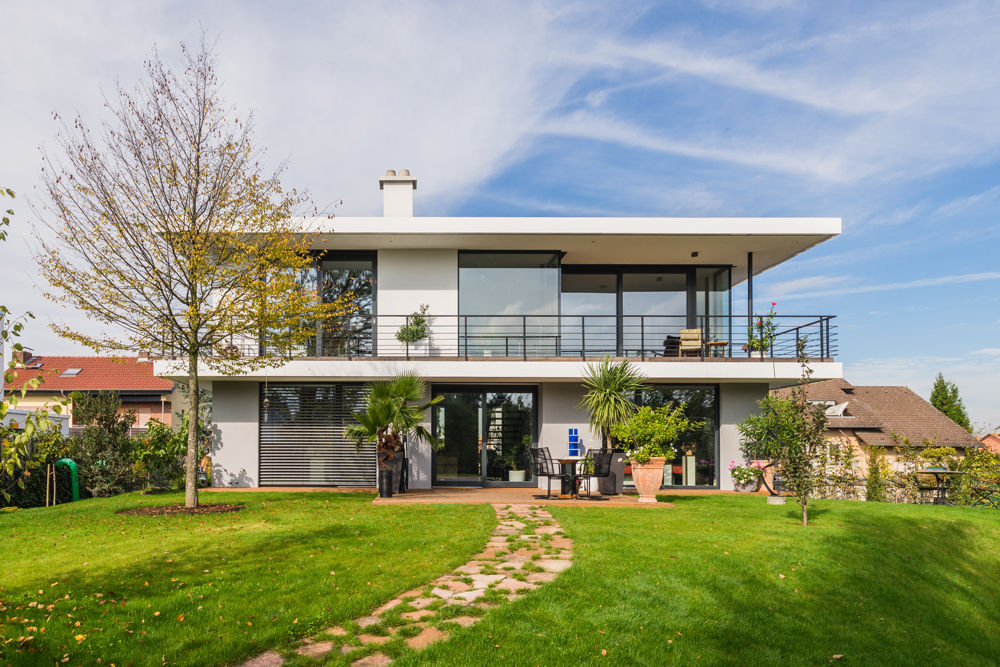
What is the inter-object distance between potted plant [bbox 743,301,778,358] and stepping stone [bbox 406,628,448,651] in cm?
1239

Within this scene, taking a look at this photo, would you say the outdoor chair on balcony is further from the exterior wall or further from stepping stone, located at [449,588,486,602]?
stepping stone, located at [449,588,486,602]

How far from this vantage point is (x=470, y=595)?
6250mm

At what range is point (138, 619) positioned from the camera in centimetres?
534

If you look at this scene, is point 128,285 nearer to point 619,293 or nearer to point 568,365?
point 568,365

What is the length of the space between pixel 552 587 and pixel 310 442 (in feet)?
35.4

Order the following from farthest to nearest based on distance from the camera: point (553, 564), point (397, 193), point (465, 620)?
1. point (397, 193)
2. point (553, 564)
3. point (465, 620)

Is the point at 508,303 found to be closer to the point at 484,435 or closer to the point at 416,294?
the point at 416,294

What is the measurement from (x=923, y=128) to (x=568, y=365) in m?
11.1

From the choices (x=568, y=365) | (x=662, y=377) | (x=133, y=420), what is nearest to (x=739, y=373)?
(x=662, y=377)

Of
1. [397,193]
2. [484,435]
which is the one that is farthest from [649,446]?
[397,193]

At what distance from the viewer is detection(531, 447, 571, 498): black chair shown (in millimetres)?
13977

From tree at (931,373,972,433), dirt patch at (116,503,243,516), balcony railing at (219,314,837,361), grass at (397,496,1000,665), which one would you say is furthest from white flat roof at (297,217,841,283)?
tree at (931,373,972,433)

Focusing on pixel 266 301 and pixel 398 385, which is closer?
pixel 266 301

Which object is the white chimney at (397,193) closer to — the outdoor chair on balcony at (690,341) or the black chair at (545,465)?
the black chair at (545,465)
